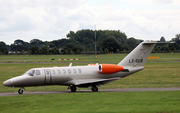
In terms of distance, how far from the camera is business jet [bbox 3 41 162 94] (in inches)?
926

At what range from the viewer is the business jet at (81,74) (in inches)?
926

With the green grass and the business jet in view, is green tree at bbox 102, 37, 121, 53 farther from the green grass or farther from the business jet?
the green grass

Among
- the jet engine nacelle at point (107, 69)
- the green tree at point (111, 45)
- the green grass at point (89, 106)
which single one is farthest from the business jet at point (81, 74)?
the green tree at point (111, 45)

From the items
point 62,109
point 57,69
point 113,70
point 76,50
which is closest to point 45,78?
point 57,69

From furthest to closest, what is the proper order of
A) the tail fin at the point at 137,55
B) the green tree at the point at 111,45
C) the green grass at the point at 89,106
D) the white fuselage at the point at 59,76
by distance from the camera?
the green tree at the point at 111,45 < the tail fin at the point at 137,55 < the white fuselage at the point at 59,76 < the green grass at the point at 89,106

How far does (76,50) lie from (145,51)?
143 metres

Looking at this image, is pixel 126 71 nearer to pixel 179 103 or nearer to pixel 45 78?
pixel 45 78

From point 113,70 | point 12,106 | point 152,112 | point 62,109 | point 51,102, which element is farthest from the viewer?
point 113,70

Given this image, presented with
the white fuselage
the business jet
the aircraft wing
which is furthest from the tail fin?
the aircraft wing

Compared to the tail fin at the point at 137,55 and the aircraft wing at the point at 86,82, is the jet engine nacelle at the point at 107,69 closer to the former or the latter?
the aircraft wing at the point at 86,82

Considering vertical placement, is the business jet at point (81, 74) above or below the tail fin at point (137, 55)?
below

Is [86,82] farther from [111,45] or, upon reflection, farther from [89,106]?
[111,45]

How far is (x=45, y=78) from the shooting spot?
23.8m

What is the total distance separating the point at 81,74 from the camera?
25.2 metres
